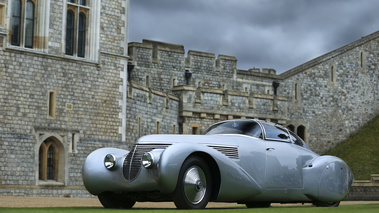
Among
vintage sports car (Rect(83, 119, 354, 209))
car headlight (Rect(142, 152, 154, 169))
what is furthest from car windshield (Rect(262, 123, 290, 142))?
car headlight (Rect(142, 152, 154, 169))

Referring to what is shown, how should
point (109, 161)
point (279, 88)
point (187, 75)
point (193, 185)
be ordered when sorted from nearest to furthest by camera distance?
1. point (193, 185)
2. point (109, 161)
3. point (187, 75)
4. point (279, 88)

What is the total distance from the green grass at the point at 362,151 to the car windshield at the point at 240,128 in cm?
2255

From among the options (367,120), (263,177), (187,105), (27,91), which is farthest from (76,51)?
(367,120)

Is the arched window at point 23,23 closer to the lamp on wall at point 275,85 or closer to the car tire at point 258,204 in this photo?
the car tire at point 258,204

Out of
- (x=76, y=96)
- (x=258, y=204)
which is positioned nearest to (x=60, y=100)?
(x=76, y=96)

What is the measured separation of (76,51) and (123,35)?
6.73 ft

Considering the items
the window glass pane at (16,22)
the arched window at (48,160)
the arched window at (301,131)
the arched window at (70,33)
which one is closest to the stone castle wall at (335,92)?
the arched window at (301,131)

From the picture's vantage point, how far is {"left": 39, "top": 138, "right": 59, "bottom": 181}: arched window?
74.8 feet

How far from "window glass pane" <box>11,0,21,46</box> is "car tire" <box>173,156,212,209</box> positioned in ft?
47.2

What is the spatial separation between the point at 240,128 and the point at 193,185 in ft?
6.31

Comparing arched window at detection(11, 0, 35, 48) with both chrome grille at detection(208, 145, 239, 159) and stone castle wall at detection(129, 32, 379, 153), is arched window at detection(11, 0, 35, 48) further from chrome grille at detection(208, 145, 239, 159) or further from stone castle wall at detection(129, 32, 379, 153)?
chrome grille at detection(208, 145, 239, 159)

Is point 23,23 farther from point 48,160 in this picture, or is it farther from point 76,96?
point 48,160

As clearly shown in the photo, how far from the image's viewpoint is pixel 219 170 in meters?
9.70

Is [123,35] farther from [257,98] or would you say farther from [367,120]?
[367,120]
